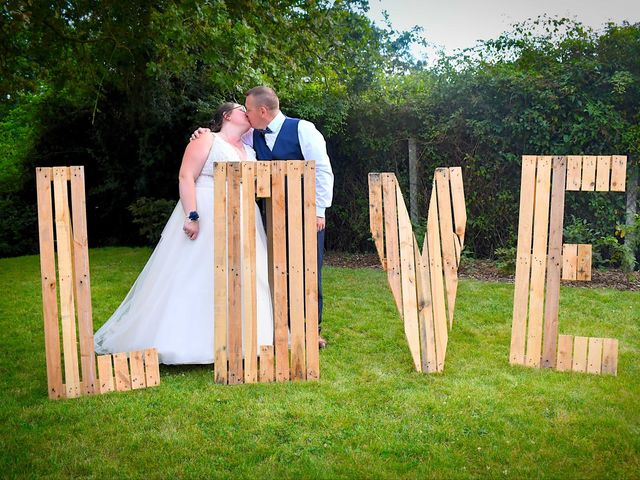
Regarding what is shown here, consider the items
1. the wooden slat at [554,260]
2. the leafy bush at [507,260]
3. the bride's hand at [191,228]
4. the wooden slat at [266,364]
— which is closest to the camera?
the wooden slat at [266,364]

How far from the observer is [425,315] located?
14.8 ft

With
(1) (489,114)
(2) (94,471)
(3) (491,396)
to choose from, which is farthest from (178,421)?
(1) (489,114)

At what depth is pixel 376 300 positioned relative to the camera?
6.99 m

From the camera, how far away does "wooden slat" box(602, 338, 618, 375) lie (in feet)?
14.5

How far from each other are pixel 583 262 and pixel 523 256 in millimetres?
401

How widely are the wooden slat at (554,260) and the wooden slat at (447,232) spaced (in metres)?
0.69

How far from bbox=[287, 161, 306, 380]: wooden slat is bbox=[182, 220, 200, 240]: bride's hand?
0.83m

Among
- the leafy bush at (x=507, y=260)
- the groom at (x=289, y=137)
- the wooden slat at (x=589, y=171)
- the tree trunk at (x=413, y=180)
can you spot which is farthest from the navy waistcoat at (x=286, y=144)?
the tree trunk at (x=413, y=180)

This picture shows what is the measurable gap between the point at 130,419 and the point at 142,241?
925 cm

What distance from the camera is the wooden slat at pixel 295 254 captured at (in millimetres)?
4258

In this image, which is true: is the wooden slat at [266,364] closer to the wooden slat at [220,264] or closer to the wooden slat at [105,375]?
the wooden slat at [220,264]

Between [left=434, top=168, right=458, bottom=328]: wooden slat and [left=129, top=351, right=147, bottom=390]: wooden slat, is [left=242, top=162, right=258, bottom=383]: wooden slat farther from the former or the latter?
[left=434, top=168, right=458, bottom=328]: wooden slat

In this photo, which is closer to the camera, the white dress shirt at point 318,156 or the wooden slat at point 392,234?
the wooden slat at point 392,234

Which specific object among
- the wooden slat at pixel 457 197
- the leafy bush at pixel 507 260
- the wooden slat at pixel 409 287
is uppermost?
the wooden slat at pixel 457 197
